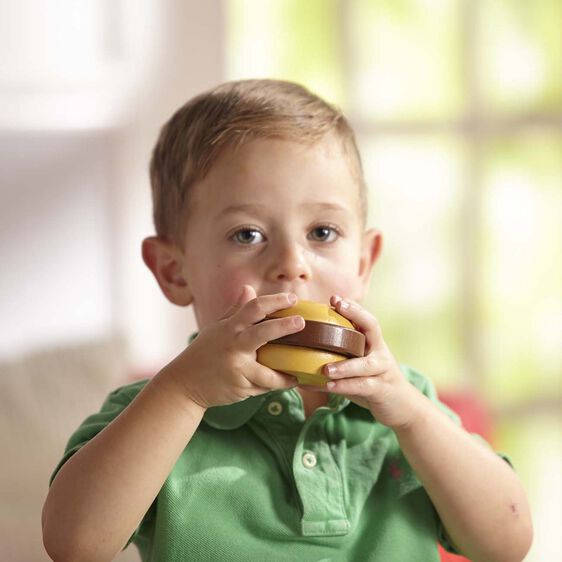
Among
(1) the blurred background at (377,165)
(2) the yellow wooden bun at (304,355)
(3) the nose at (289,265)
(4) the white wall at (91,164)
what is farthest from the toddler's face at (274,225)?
(4) the white wall at (91,164)

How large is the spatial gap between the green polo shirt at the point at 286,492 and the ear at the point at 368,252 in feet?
0.61

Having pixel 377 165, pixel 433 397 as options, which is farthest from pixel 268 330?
pixel 377 165

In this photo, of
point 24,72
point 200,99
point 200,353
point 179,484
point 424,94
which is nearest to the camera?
point 200,353

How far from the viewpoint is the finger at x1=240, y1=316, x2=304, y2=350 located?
35.4 inches

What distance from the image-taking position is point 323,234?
1090 millimetres

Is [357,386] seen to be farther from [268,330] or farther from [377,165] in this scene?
[377,165]

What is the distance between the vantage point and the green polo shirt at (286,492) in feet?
3.39

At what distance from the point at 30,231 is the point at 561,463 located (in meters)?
1.48

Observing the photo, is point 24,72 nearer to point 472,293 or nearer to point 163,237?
point 163,237

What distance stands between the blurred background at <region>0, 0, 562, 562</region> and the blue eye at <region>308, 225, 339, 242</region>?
3.08 feet

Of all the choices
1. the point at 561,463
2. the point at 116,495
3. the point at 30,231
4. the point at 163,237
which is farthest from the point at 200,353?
the point at 561,463

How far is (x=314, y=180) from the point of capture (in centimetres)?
107

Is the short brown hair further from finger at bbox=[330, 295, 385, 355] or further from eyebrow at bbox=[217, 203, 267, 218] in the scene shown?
finger at bbox=[330, 295, 385, 355]

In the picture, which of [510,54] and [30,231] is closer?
[30,231]
